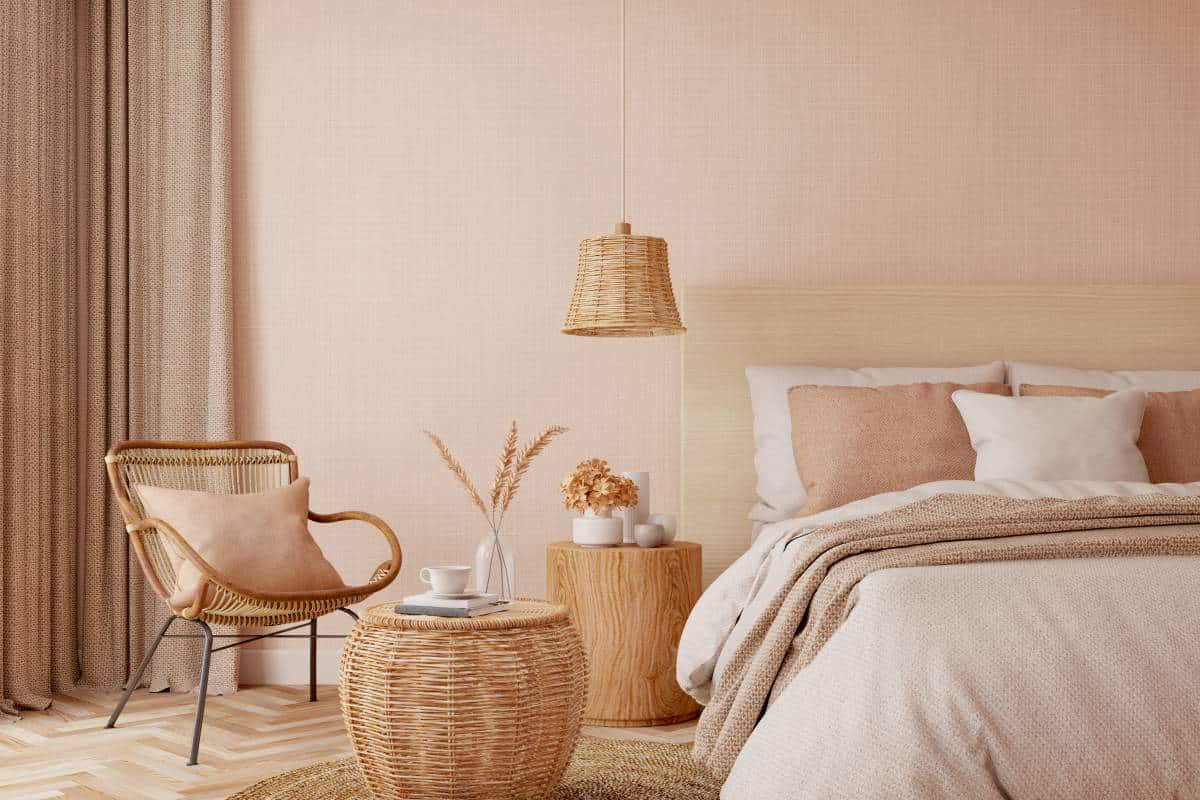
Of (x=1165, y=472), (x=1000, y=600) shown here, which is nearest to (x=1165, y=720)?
(x=1000, y=600)

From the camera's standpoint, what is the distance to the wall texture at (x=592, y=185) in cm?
404

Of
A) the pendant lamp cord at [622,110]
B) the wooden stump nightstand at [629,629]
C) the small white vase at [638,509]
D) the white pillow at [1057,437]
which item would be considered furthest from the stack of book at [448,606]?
the pendant lamp cord at [622,110]

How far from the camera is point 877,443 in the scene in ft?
11.3

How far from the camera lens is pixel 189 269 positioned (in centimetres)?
396

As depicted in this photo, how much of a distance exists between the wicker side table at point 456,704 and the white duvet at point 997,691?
1.82 ft

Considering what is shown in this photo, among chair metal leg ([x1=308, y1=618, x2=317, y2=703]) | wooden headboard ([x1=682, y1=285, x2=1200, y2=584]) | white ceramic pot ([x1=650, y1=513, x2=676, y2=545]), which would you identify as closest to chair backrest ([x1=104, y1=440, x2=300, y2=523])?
chair metal leg ([x1=308, y1=618, x2=317, y2=703])

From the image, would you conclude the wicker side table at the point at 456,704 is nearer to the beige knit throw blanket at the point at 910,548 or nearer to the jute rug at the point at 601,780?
the jute rug at the point at 601,780

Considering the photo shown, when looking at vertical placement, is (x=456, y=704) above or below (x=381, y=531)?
below

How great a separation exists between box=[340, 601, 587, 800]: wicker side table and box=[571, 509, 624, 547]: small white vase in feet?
3.27

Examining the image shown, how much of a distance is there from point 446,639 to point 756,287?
203 cm

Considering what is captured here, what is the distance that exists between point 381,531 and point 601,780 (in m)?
1.36

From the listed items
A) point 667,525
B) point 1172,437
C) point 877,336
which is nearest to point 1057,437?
point 1172,437

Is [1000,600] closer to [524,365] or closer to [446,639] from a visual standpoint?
[446,639]

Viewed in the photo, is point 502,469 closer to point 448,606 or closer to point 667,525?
point 667,525
